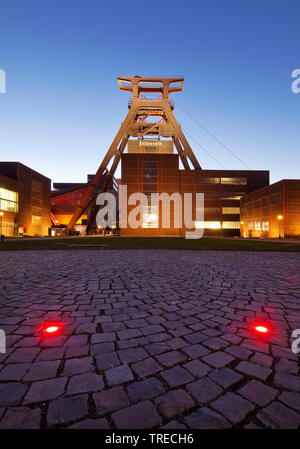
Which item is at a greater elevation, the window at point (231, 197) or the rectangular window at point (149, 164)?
the rectangular window at point (149, 164)

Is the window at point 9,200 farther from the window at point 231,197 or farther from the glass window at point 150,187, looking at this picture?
the window at point 231,197

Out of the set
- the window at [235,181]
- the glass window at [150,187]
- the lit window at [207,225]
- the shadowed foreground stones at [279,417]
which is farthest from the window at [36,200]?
the shadowed foreground stones at [279,417]

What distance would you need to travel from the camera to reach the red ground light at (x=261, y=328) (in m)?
2.25

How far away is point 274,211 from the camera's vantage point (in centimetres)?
3616

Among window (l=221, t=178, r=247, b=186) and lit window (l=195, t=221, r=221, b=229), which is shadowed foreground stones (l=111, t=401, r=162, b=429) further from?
window (l=221, t=178, r=247, b=186)

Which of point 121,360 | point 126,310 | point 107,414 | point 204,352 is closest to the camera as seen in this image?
point 107,414

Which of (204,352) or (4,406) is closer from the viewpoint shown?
(4,406)

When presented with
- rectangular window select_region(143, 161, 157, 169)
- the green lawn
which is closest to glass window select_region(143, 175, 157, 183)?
rectangular window select_region(143, 161, 157, 169)

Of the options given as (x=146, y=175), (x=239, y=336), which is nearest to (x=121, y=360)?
(x=239, y=336)

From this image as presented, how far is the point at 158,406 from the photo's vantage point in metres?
1.30

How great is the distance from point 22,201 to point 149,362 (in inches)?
1980

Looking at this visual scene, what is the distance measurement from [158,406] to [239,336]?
127 cm

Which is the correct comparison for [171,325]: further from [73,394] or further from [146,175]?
[146,175]
